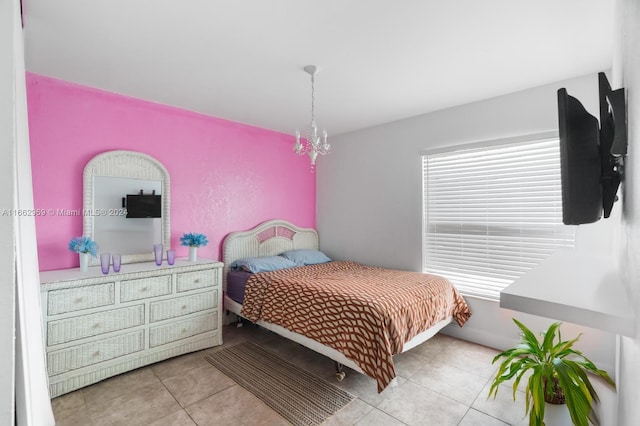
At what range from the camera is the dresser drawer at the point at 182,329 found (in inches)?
104

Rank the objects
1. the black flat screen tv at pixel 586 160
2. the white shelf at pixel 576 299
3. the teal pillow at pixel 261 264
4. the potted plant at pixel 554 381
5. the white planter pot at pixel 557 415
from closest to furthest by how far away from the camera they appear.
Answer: the white shelf at pixel 576 299, the black flat screen tv at pixel 586 160, the potted plant at pixel 554 381, the white planter pot at pixel 557 415, the teal pillow at pixel 261 264

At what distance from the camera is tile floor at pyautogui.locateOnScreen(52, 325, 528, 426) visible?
196cm

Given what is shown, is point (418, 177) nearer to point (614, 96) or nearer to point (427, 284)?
point (427, 284)

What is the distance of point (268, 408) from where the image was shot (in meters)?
2.08

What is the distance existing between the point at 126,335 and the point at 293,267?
181 cm

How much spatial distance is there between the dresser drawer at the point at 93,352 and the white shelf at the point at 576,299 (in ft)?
9.25

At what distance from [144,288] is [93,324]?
42 cm

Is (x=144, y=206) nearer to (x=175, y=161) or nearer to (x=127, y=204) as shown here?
(x=127, y=204)

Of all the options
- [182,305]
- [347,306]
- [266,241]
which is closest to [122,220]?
[182,305]

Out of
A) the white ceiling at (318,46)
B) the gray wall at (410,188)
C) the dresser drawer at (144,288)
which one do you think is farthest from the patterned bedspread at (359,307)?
the white ceiling at (318,46)

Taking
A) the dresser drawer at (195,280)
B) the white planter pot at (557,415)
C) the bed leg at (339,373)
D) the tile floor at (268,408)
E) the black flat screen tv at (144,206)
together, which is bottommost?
the tile floor at (268,408)

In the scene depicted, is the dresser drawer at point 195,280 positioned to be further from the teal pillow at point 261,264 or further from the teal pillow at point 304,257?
the teal pillow at point 304,257

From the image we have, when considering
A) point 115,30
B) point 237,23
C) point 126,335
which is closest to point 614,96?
point 237,23

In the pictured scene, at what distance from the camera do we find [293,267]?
146 inches
